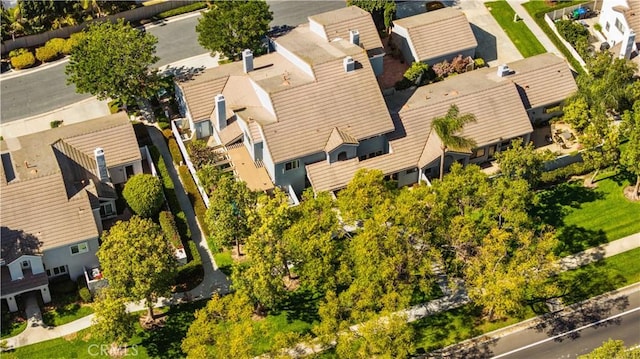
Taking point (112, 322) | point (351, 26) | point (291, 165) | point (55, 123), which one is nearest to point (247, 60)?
point (291, 165)

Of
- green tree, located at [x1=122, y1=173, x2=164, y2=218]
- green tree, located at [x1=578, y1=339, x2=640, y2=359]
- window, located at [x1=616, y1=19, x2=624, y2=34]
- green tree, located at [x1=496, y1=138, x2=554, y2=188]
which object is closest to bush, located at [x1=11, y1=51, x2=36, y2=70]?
green tree, located at [x1=122, y1=173, x2=164, y2=218]

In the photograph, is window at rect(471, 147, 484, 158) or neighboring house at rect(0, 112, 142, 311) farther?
window at rect(471, 147, 484, 158)

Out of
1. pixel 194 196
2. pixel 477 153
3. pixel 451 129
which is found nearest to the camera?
pixel 451 129

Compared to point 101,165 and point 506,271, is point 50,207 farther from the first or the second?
point 506,271

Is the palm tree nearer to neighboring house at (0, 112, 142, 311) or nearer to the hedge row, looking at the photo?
the hedge row

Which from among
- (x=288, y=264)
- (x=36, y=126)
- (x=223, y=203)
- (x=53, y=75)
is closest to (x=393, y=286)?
(x=288, y=264)

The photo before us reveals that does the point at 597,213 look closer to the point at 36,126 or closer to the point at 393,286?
the point at 393,286
